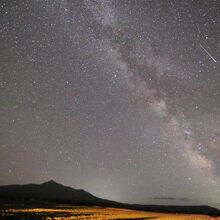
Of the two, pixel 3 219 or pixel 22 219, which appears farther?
pixel 22 219

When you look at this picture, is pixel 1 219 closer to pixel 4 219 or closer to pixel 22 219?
pixel 4 219

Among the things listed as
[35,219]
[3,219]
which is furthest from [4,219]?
[35,219]

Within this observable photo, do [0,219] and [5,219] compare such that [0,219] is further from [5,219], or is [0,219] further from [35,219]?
[35,219]

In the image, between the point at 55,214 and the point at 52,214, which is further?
the point at 55,214

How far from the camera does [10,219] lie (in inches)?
829

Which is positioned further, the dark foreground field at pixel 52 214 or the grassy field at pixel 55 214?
the dark foreground field at pixel 52 214

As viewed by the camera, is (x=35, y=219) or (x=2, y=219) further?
(x=35, y=219)

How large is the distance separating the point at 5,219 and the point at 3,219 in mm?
190

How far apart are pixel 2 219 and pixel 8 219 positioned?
504 millimetres

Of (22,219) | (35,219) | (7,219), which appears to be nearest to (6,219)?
(7,219)

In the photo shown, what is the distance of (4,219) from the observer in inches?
821

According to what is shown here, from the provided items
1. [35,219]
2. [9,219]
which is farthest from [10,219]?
[35,219]

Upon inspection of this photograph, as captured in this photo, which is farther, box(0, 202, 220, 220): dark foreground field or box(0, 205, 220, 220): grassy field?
box(0, 202, 220, 220): dark foreground field

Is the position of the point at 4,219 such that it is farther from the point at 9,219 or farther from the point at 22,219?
the point at 22,219
